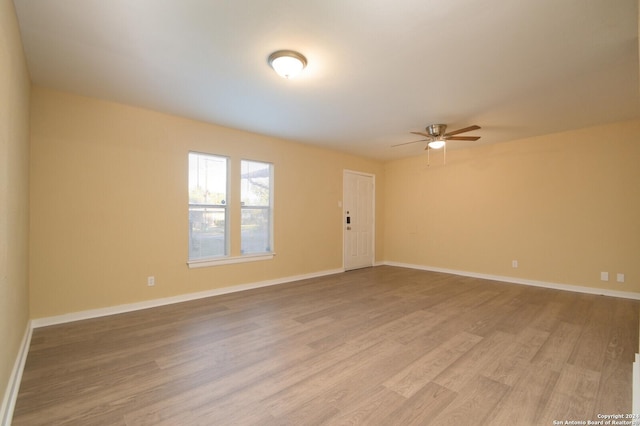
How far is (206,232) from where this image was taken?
13.9ft

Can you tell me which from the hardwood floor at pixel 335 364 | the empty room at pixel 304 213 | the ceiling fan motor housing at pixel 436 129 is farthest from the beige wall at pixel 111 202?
the ceiling fan motor housing at pixel 436 129

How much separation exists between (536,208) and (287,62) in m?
4.73

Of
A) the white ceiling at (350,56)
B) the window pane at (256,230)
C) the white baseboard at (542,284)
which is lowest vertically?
the white baseboard at (542,284)

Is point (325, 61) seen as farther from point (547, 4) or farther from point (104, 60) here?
point (104, 60)

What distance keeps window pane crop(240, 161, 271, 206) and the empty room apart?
0.13ft

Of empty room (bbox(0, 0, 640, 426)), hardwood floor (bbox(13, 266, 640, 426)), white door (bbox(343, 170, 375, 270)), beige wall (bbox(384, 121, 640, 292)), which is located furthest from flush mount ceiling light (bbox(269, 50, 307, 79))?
beige wall (bbox(384, 121, 640, 292))

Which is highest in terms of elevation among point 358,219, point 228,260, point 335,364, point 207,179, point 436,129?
point 436,129

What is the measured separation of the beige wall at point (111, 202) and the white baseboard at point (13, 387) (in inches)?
32.6

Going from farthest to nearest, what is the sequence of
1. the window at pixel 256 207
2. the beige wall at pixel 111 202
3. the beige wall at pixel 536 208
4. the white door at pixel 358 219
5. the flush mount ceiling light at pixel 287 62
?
the white door at pixel 358 219 → the window at pixel 256 207 → the beige wall at pixel 536 208 → the beige wall at pixel 111 202 → the flush mount ceiling light at pixel 287 62

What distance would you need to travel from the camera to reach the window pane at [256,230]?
4.65m

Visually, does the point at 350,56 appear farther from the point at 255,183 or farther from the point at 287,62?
Result: the point at 255,183

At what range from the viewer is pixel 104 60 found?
2.52 m

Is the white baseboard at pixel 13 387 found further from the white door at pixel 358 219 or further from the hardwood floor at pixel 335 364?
the white door at pixel 358 219

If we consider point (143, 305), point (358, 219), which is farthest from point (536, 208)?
point (143, 305)
